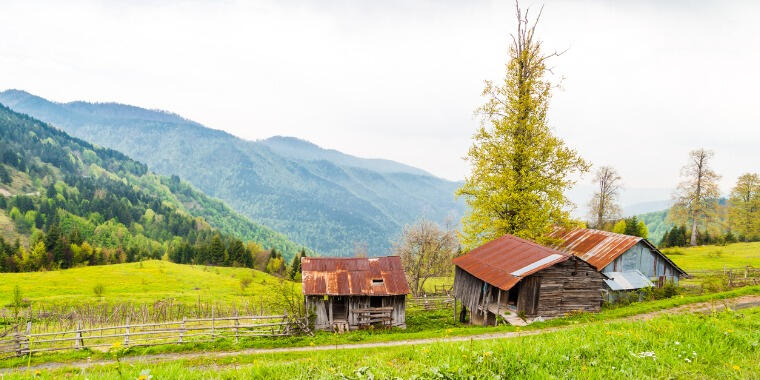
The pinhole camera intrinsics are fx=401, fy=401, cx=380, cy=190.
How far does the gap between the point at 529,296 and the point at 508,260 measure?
8.86 feet

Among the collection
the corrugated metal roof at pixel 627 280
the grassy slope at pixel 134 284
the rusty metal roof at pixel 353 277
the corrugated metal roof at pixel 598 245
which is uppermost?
the corrugated metal roof at pixel 598 245

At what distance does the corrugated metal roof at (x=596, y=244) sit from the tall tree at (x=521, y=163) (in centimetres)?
397

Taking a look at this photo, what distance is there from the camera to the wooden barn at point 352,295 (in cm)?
2966

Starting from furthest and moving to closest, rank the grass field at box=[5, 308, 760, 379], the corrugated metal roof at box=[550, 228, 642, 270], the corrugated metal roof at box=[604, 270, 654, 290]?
the corrugated metal roof at box=[550, 228, 642, 270], the corrugated metal roof at box=[604, 270, 654, 290], the grass field at box=[5, 308, 760, 379]

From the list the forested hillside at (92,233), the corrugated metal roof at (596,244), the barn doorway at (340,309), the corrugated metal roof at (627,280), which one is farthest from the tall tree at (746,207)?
the forested hillside at (92,233)

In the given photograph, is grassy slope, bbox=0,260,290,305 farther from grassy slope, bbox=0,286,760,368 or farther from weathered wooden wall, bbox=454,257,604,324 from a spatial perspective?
weathered wooden wall, bbox=454,257,604,324

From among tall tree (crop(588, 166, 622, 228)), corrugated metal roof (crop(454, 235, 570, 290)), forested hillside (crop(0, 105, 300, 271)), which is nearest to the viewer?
corrugated metal roof (crop(454, 235, 570, 290))

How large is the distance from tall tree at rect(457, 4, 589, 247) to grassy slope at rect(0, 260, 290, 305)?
37.1m

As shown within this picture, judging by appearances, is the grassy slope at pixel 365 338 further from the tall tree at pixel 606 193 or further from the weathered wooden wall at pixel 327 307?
the tall tree at pixel 606 193

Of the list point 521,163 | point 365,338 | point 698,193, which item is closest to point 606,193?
point 698,193

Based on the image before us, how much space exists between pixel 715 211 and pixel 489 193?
60.7 meters

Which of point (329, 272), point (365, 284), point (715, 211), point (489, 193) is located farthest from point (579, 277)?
point (715, 211)

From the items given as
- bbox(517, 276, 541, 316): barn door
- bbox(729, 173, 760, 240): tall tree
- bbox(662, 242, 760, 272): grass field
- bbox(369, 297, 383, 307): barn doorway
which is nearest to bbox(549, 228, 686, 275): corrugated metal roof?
bbox(517, 276, 541, 316): barn door

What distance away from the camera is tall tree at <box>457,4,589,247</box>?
3012 cm
